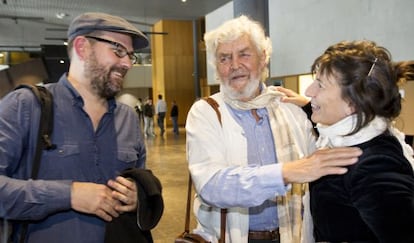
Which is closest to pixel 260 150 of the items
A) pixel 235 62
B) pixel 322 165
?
pixel 235 62

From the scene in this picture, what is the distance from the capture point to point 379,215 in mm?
1074

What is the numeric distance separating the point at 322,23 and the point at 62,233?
816 cm

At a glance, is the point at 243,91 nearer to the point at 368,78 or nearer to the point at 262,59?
the point at 262,59

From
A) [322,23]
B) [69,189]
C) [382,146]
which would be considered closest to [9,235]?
[69,189]

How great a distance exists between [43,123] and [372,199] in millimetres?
1112

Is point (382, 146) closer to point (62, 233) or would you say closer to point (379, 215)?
point (379, 215)

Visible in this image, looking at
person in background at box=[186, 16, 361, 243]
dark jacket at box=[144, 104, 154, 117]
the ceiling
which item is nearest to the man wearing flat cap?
person in background at box=[186, 16, 361, 243]

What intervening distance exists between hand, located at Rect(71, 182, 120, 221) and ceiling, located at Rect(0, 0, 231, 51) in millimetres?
14219

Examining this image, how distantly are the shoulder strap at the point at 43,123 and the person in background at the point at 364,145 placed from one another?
3.09 feet

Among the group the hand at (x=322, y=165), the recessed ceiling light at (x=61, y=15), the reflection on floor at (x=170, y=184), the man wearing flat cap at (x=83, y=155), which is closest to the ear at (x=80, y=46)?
the man wearing flat cap at (x=83, y=155)

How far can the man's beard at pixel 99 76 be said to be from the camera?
160 cm

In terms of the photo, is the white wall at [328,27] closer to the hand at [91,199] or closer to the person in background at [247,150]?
the person in background at [247,150]

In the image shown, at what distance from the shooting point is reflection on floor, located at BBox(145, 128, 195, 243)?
440 cm

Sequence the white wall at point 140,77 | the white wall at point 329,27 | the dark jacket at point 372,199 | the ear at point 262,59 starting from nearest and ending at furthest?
the dark jacket at point 372,199
the ear at point 262,59
the white wall at point 329,27
the white wall at point 140,77
